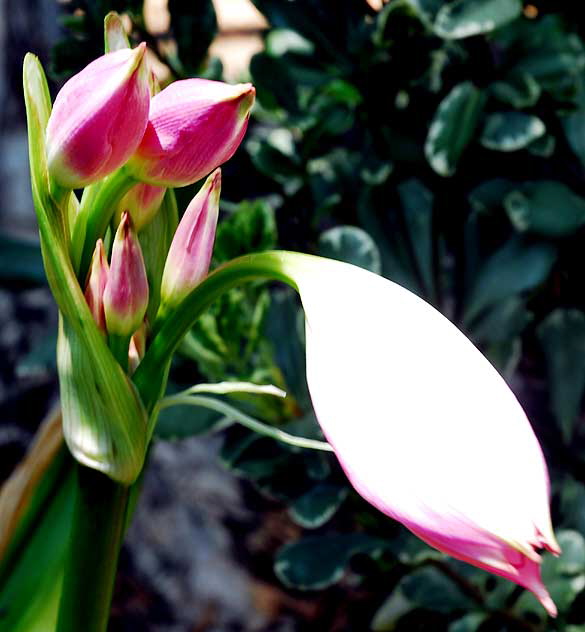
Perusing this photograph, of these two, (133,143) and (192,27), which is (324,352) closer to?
(133,143)

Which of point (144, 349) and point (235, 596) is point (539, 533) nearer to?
point (144, 349)

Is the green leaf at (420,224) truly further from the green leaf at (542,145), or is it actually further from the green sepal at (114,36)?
the green sepal at (114,36)

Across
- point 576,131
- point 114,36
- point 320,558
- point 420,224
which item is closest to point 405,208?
point 420,224

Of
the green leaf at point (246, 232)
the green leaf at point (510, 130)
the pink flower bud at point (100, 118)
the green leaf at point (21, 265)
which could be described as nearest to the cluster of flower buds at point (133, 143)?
the pink flower bud at point (100, 118)

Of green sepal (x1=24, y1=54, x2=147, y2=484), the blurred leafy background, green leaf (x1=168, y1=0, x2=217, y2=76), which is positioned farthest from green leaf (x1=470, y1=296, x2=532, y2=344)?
green sepal (x1=24, y1=54, x2=147, y2=484)

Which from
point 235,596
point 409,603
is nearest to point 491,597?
point 409,603

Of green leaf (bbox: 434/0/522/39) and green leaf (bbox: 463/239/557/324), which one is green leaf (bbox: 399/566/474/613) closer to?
green leaf (bbox: 463/239/557/324)
